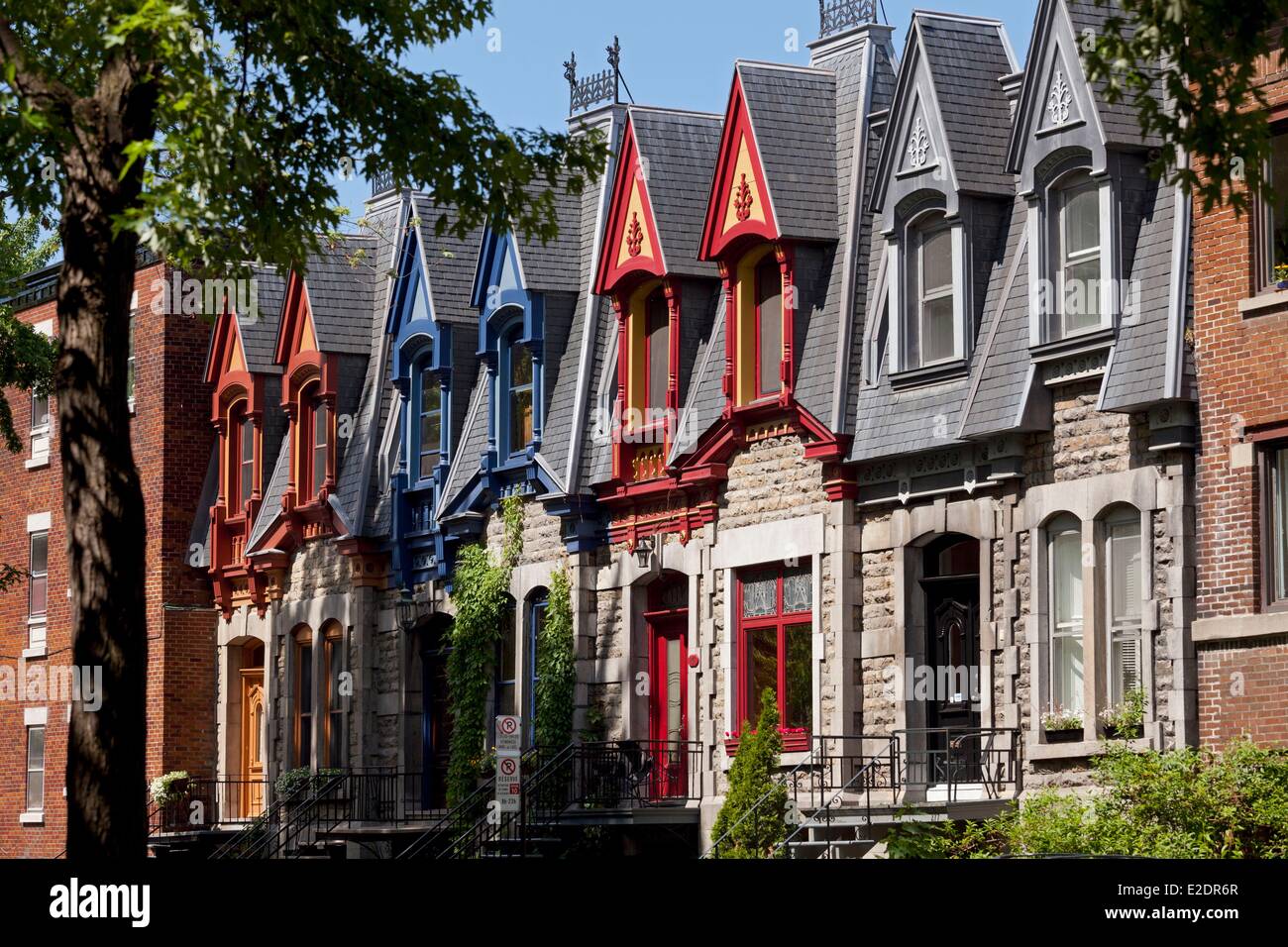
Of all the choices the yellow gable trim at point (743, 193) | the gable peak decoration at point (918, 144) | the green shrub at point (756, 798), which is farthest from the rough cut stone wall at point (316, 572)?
the gable peak decoration at point (918, 144)

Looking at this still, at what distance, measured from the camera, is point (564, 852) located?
28.4 m

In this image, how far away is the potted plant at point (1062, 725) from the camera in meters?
23.3

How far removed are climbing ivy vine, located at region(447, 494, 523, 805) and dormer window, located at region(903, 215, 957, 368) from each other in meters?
8.36

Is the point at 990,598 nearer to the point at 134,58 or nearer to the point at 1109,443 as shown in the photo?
the point at 1109,443

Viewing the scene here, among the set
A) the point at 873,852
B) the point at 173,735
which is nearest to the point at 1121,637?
the point at 873,852

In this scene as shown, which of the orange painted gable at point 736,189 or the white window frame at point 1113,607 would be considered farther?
the orange painted gable at point 736,189

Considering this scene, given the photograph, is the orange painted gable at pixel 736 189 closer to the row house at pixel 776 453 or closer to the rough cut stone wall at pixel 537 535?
the row house at pixel 776 453

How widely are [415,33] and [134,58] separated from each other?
3461mm

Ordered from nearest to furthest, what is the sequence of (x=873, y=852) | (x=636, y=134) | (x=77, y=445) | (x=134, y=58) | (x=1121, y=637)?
(x=77, y=445) < (x=134, y=58) < (x=1121, y=637) < (x=873, y=852) < (x=636, y=134)

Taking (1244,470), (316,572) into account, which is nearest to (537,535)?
(316,572)

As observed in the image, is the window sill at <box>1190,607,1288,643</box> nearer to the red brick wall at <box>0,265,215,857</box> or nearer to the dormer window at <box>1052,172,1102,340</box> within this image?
the dormer window at <box>1052,172,1102,340</box>

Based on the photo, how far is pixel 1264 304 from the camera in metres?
21.9

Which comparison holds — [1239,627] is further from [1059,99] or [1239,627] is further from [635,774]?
[635,774]

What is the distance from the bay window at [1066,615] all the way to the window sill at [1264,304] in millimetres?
2927
